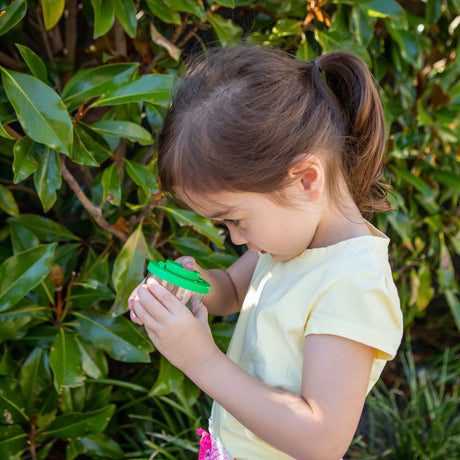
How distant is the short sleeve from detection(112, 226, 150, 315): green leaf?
2.56 feet

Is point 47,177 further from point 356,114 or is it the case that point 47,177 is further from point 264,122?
point 356,114

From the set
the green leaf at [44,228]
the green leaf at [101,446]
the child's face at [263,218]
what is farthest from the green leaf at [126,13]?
the green leaf at [101,446]

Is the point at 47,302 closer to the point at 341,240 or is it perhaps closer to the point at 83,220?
the point at 83,220

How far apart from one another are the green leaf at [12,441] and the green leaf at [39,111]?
993 millimetres

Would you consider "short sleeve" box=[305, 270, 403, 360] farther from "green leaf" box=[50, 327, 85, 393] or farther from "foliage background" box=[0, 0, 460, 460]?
"green leaf" box=[50, 327, 85, 393]

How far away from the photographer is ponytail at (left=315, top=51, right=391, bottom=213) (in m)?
1.26

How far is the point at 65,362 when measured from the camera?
1.79 metres

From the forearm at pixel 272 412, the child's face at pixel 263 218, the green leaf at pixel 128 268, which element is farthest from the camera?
the green leaf at pixel 128 268

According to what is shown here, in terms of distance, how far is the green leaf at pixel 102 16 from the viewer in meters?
1.71

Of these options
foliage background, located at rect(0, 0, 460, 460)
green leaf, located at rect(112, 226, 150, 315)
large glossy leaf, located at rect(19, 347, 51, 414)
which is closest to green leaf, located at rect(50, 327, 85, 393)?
foliage background, located at rect(0, 0, 460, 460)

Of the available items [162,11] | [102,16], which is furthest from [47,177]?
[162,11]

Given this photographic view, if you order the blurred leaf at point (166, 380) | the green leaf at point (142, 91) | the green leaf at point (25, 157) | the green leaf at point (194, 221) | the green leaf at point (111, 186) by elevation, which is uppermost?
the green leaf at point (142, 91)

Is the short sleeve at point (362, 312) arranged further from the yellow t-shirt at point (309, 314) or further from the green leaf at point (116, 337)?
the green leaf at point (116, 337)

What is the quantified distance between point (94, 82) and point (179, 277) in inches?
36.0
